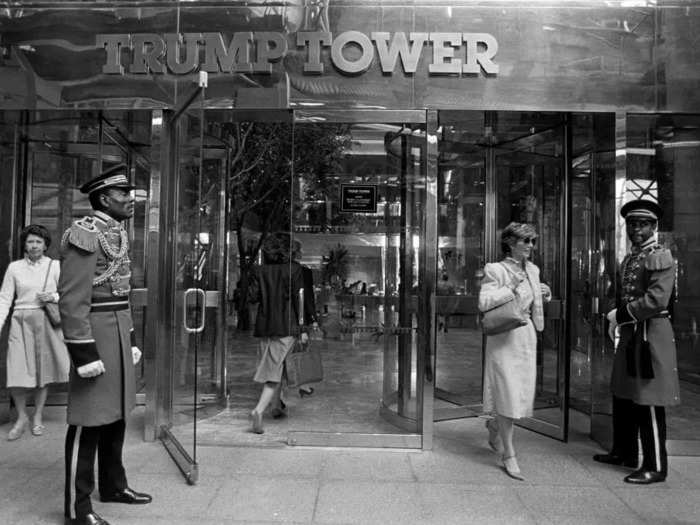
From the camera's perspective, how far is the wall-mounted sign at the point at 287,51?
489 cm

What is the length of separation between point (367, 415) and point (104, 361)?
2.83 m

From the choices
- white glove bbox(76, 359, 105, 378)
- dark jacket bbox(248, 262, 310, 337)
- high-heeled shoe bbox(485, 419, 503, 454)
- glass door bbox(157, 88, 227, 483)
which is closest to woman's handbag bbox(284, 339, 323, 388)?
dark jacket bbox(248, 262, 310, 337)

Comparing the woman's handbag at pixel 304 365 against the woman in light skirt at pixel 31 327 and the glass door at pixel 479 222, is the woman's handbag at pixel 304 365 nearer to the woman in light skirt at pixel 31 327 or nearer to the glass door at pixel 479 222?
the glass door at pixel 479 222

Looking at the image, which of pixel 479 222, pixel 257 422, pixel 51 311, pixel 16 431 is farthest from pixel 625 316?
pixel 16 431

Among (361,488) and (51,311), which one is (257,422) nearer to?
(361,488)

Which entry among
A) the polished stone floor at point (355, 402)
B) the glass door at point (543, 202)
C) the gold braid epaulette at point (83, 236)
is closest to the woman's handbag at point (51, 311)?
the polished stone floor at point (355, 402)

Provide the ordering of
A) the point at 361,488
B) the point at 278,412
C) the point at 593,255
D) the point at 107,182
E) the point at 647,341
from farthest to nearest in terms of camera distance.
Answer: the point at 278,412 → the point at 593,255 → the point at 647,341 → the point at 361,488 → the point at 107,182

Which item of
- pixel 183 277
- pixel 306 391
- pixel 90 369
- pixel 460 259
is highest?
pixel 460 259

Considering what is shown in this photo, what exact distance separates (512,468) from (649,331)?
4.53 feet

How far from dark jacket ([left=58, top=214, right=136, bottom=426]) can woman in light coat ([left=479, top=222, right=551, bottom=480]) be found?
94.7 inches

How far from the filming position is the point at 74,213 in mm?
7043

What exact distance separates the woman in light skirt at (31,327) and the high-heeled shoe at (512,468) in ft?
12.1

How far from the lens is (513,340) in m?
4.25

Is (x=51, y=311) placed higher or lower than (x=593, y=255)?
lower
